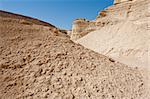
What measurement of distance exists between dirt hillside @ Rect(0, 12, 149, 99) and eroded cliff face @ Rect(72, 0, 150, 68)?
6.90m

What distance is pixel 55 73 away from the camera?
4.88 m

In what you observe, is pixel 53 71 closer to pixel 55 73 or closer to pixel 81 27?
pixel 55 73

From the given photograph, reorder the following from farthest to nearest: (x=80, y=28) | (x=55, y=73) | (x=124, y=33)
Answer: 1. (x=80, y=28)
2. (x=124, y=33)
3. (x=55, y=73)

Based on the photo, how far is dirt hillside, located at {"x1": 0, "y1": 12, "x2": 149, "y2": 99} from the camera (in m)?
4.32

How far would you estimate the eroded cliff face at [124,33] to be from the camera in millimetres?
14469

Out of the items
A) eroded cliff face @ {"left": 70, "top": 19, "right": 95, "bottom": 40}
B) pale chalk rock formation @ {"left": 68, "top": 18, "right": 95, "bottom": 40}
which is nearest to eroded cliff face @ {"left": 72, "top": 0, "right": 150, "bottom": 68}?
eroded cliff face @ {"left": 70, "top": 19, "right": 95, "bottom": 40}

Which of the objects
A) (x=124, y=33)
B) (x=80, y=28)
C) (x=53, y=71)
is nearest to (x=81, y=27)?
(x=80, y=28)

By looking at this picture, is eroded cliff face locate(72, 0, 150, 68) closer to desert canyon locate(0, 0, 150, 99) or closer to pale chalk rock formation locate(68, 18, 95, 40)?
pale chalk rock formation locate(68, 18, 95, 40)

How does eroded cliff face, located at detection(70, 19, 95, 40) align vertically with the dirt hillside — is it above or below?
above

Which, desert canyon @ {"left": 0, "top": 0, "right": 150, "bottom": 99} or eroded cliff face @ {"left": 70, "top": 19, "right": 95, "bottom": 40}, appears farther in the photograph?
eroded cliff face @ {"left": 70, "top": 19, "right": 95, "bottom": 40}

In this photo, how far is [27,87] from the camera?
436cm

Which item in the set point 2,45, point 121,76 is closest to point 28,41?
point 2,45

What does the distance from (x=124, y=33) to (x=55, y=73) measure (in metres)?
14.7

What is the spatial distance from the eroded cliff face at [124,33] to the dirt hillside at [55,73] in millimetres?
6896
